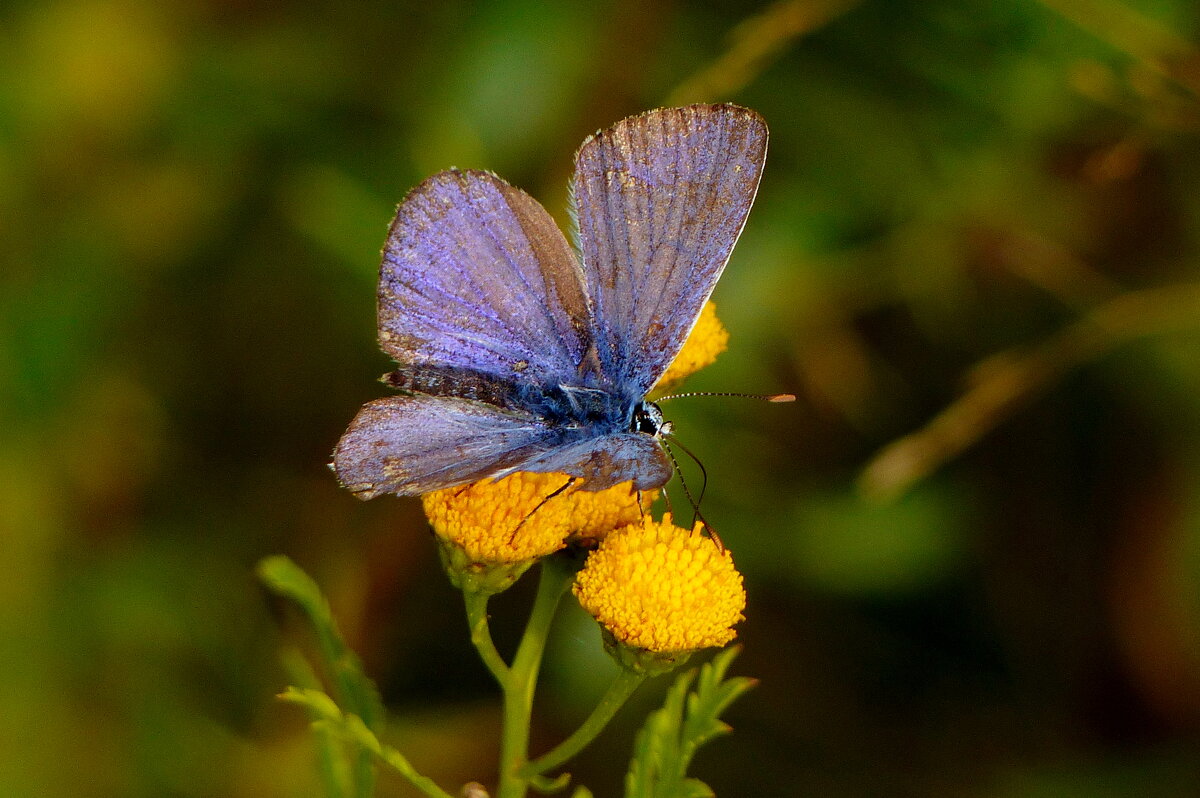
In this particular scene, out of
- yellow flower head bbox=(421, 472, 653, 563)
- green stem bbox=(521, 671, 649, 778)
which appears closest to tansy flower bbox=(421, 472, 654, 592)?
yellow flower head bbox=(421, 472, 653, 563)

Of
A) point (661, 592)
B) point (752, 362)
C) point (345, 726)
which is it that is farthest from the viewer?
point (752, 362)

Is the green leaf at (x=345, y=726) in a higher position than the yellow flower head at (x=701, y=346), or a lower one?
lower

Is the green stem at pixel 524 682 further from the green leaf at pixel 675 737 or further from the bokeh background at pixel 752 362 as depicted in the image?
the bokeh background at pixel 752 362

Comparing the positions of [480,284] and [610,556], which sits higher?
[480,284]

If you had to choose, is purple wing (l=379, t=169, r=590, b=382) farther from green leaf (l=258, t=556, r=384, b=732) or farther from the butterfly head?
Answer: green leaf (l=258, t=556, r=384, b=732)

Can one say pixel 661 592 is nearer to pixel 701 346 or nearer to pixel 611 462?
pixel 611 462

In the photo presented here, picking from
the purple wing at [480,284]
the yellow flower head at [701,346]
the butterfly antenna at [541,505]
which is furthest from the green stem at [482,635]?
the yellow flower head at [701,346]

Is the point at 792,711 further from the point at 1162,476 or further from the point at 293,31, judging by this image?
the point at 293,31

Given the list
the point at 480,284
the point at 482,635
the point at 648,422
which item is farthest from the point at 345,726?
the point at 480,284
